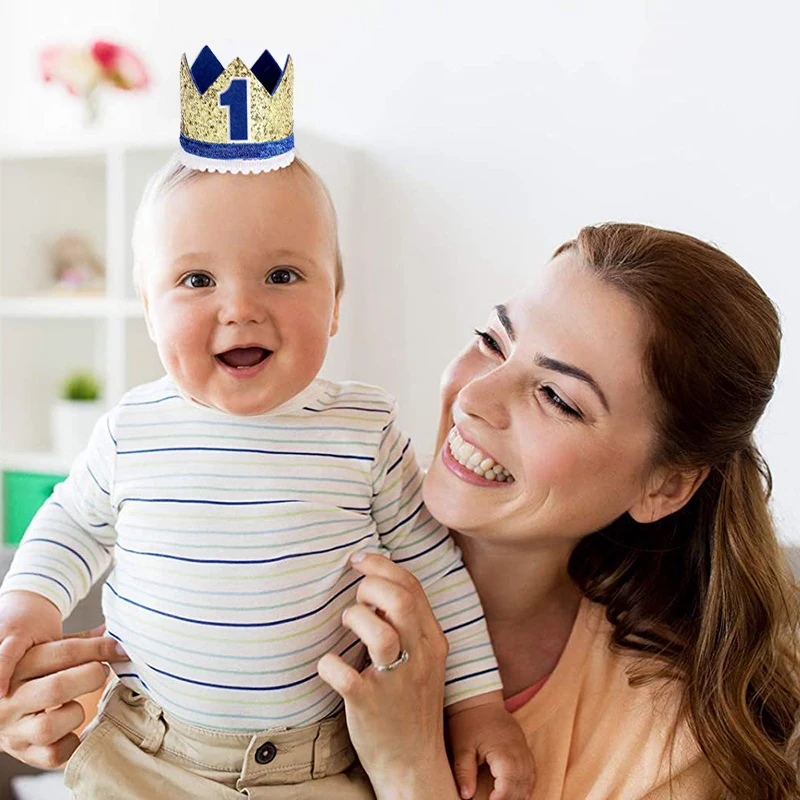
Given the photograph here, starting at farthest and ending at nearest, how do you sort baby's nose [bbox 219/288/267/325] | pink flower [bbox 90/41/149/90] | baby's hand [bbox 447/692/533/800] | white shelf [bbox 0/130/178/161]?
pink flower [bbox 90/41/149/90]
white shelf [bbox 0/130/178/161]
baby's hand [bbox 447/692/533/800]
baby's nose [bbox 219/288/267/325]

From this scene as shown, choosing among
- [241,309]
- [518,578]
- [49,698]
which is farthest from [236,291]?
[518,578]

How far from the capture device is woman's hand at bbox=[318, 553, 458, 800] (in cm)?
117

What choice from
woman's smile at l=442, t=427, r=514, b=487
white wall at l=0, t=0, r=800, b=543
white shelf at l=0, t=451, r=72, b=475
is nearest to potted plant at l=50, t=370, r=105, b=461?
white shelf at l=0, t=451, r=72, b=475

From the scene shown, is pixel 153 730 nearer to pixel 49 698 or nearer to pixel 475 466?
pixel 49 698

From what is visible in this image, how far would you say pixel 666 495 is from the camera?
1.43m

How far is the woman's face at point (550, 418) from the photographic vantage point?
1286 mm

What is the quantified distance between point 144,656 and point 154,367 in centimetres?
239

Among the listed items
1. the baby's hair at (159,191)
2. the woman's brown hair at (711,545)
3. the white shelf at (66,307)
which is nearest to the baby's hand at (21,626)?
the baby's hair at (159,191)

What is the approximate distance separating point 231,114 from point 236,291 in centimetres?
19

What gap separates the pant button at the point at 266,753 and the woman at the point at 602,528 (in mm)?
91

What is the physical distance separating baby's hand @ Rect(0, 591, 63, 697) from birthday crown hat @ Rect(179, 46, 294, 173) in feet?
1.70

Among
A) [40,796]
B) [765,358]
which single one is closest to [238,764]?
[765,358]

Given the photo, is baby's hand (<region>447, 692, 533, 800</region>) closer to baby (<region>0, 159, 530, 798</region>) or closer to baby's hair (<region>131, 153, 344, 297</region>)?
baby (<region>0, 159, 530, 798</region>)

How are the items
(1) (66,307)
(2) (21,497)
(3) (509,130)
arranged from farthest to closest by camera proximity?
(2) (21,497) → (1) (66,307) → (3) (509,130)
